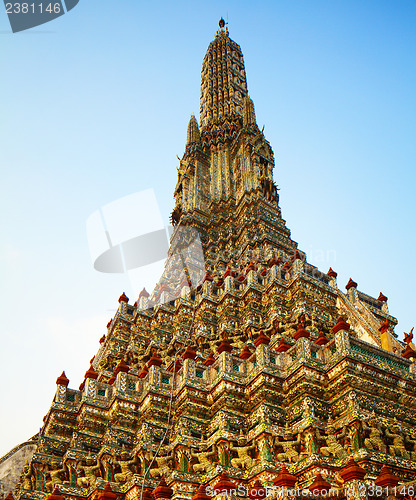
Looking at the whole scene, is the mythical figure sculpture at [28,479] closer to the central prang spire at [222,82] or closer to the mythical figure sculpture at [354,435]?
the mythical figure sculpture at [354,435]

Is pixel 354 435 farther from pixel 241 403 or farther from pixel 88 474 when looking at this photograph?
pixel 88 474

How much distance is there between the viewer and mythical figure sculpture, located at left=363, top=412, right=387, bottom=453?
11.3 metres

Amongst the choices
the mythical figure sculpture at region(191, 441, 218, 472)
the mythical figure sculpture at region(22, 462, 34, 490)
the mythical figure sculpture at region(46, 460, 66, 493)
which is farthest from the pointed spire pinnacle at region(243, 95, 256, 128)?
the mythical figure sculpture at region(22, 462, 34, 490)

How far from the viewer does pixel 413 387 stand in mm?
14133

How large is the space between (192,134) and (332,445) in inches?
1273

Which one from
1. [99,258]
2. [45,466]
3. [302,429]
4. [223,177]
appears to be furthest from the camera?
[223,177]

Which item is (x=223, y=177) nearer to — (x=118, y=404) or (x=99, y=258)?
(x=99, y=258)

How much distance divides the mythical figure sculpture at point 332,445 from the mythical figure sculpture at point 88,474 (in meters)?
5.67

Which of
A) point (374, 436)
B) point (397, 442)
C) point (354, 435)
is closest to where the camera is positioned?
point (354, 435)

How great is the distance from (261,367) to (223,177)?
22674 mm

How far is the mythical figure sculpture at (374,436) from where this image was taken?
11328mm

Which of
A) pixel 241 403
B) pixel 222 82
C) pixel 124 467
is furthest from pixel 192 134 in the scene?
pixel 124 467

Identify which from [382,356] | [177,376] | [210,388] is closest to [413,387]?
[382,356]

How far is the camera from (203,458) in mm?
12477
